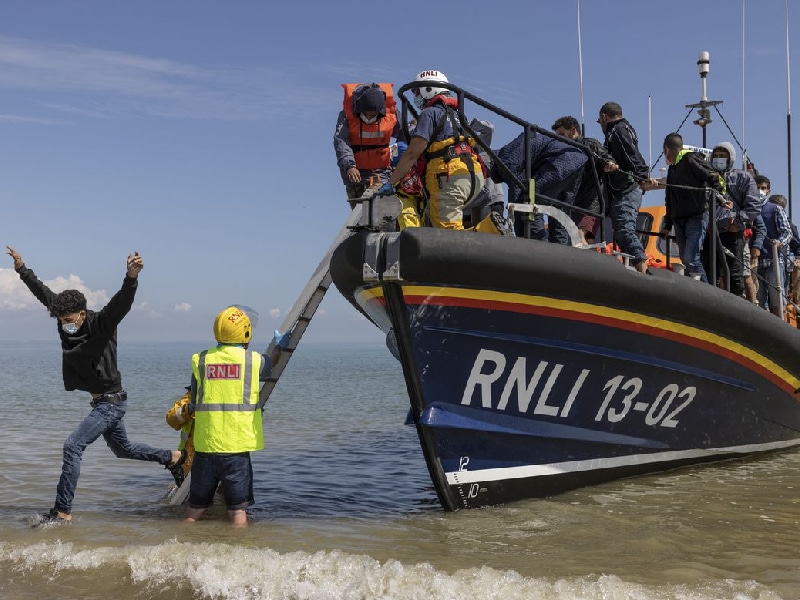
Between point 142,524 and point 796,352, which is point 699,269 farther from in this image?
point 142,524

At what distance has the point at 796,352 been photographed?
6492 millimetres

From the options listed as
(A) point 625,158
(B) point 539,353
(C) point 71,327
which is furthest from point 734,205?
(C) point 71,327

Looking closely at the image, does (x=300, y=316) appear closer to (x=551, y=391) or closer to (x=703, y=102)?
(x=551, y=391)

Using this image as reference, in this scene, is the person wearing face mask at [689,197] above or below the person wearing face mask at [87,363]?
above

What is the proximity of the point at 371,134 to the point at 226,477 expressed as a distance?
275 cm

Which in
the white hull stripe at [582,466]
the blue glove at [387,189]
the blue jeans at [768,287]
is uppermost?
the blue glove at [387,189]

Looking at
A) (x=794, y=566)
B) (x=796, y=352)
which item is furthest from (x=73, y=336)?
(x=796, y=352)

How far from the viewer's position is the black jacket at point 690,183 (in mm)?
6438

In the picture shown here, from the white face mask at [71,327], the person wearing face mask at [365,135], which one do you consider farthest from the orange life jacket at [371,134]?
the white face mask at [71,327]

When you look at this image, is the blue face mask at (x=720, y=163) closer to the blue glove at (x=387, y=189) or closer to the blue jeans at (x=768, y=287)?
the blue jeans at (x=768, y=287)

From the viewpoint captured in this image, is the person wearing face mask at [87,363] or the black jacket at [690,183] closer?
the person wearing face mask at [87,363]

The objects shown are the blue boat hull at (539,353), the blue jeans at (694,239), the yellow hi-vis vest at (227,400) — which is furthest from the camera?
the blue jeans at (694,239)

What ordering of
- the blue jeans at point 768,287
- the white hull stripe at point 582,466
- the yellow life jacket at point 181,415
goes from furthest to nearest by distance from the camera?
the blue jeans at point 768,287, the yellow life jacket at point 181,415, the white hull stripe at point 582,466

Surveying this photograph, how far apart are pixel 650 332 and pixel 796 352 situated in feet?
5.64
